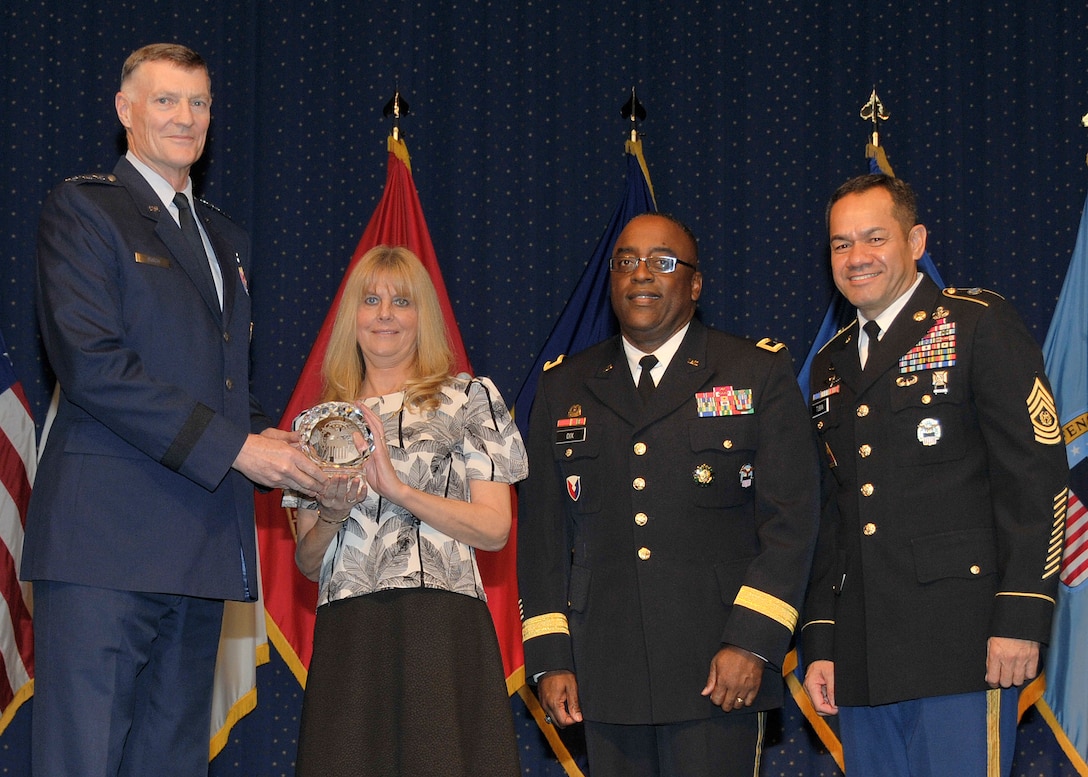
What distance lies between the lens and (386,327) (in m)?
2.85

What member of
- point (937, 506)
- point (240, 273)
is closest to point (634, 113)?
point (240, 273)

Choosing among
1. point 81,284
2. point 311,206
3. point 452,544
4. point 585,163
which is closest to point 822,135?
point 585,163

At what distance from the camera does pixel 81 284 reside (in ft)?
8.04

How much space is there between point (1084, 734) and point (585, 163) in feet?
9.18

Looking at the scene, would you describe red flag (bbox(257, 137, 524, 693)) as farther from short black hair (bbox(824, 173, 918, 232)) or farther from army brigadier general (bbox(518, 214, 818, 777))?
short black hair (bbox(824, 173, 918, 232))

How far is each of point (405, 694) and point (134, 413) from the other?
82 centimetres

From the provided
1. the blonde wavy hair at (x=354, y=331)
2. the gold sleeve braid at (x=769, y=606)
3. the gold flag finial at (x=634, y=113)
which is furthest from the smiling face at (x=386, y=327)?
the gold flag finial at (x=634, y=113)

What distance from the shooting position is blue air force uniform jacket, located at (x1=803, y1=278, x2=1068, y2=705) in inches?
98.8

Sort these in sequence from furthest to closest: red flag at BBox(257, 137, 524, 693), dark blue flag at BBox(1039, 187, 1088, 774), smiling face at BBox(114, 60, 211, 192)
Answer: red flag at BBox(257, 137, 524, 693), dark blue flag at BBox(1039, 187, 1088, 774), smiling face at BBox(114, 60, 211, 192)

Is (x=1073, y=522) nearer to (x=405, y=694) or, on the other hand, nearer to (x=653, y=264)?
(x=653, y=264)

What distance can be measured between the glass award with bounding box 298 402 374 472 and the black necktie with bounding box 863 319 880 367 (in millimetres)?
1192

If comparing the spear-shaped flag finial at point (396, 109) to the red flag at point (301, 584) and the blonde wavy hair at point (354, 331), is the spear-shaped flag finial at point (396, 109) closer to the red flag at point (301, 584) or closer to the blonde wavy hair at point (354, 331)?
the red flag at point (301, 584)

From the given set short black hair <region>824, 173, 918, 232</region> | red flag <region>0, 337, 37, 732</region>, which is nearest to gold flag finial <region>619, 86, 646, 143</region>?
short black hair <region>824, 173, 918, 232</region>

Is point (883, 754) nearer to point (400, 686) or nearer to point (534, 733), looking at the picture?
point (400, 686)
